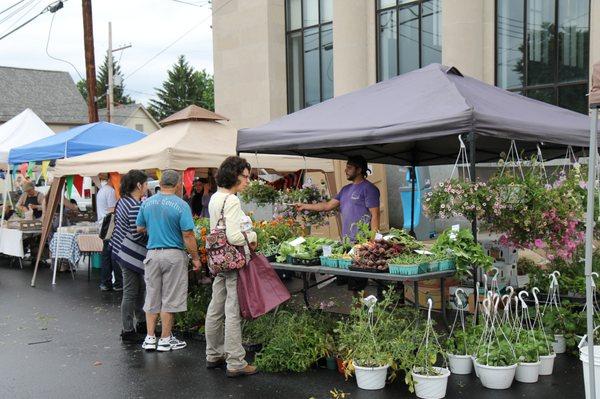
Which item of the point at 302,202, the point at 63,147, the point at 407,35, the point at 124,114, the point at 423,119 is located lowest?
the point at 302,202

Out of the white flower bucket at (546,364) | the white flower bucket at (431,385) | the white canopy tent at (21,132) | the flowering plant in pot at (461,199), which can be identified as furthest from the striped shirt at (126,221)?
the white canopy tent at (21,132)

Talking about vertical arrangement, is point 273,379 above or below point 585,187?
below

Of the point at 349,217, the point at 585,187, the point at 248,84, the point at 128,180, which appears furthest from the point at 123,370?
the point at 248,84

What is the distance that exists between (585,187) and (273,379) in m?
3.56

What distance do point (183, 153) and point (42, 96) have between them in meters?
53.9

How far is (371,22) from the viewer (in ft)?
54.0

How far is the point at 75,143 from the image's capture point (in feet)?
42.9

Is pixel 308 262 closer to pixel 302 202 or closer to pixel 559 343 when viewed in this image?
pixel 302 202

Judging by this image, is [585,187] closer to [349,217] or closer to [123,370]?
[349,217]

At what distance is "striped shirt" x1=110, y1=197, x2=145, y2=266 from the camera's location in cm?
726

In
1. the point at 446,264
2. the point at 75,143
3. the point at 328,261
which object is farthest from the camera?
the point at 75,143

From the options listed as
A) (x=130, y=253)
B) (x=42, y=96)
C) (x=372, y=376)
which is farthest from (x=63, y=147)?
(x=42, y=96)

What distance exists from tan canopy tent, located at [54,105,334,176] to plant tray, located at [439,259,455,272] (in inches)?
155

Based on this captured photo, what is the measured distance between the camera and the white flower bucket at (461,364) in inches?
228
